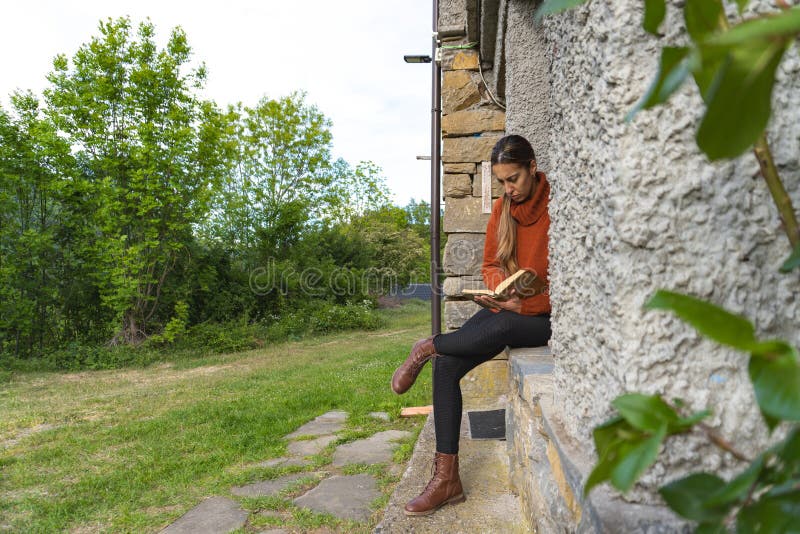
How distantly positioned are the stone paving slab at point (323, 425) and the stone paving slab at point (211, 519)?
1285mm

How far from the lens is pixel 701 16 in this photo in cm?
32

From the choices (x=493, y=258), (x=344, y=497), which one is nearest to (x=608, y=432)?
(x=493, y=258)

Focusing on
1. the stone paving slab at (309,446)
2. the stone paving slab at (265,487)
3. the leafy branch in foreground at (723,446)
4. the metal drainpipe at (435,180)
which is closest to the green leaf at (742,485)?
the leafy branch in foreground at (723,446)

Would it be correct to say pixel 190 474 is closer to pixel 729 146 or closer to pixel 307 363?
pixel 729 146

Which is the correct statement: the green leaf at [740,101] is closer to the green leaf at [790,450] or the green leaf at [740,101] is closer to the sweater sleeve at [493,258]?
the green leaf at [790,450]

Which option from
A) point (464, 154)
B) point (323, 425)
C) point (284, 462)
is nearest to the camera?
point (284, 462)

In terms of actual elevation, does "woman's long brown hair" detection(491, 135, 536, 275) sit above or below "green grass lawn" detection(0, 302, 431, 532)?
above

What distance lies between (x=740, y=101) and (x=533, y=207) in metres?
2.17

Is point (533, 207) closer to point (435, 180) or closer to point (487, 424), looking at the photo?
point (487, 424)

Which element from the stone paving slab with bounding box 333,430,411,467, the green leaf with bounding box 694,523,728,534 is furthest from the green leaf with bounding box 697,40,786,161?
the stone paving slab with bounding box 333,430,411,467

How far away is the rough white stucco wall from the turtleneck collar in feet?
5.04

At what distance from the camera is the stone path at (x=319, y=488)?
2643 mm

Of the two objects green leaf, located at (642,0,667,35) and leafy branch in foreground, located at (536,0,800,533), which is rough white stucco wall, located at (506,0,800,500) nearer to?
leafy branch in foreground, located at (536,0,800,533)

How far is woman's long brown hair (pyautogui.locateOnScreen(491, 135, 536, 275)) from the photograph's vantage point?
91.2 inches
